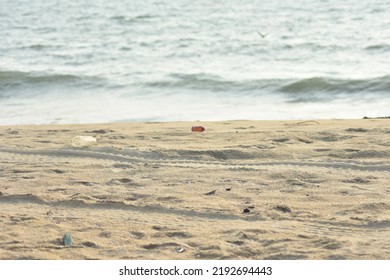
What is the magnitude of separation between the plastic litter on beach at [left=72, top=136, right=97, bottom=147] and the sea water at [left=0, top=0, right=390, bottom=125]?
2733mm

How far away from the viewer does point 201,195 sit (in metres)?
4.71

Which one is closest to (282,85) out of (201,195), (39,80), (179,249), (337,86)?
(337,86)

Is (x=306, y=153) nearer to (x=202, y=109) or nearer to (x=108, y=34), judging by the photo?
(x=202, y=109)

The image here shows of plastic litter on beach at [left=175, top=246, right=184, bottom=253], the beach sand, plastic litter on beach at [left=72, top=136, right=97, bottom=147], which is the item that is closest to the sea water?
plastic litter on beach at [left=72, top=136, right=97, bottom=147]

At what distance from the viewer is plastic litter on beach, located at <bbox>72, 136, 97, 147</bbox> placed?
6.51 meters

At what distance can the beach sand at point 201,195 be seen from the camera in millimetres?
3799

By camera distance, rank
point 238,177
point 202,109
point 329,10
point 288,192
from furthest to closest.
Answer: point 329,10, point 202,109, point 238,177, point 288,192

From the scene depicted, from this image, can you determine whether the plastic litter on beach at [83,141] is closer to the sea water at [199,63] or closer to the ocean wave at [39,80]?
the sea water at [199,63]

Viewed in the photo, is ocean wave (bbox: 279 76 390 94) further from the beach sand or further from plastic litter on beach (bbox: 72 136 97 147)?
plastic litter on beach (bbox: 72 136 97 147)

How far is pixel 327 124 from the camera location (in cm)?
790

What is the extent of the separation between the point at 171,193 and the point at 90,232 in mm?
810

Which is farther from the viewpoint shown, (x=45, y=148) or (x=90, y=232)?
(x=45, y=148)

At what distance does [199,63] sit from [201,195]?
1034 centimetres
